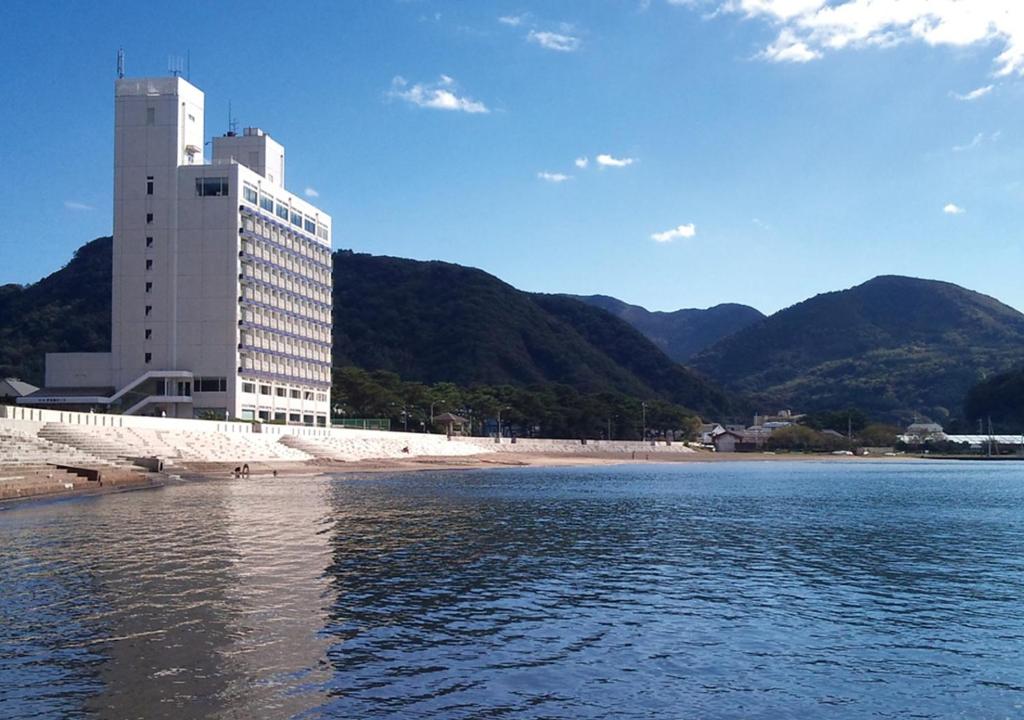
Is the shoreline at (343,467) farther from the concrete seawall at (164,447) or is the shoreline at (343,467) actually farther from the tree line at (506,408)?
the tree line at (506,408)

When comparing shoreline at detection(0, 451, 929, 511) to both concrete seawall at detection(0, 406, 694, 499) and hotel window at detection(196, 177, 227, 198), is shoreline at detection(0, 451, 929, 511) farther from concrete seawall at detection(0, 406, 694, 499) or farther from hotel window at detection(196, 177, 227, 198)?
hotel window at detection(196, 177, 227, 198)

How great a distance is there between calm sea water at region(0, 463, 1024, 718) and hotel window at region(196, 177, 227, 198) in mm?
72384

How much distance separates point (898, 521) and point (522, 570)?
23691 mm

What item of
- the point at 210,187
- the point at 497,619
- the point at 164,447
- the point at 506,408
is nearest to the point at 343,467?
the point at 164,447

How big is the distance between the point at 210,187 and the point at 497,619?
94.9m

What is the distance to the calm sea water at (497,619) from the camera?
41.9 ft

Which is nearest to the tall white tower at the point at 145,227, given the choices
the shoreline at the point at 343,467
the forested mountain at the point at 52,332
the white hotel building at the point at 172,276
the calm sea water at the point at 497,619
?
the white hotel building at the point at 172,276

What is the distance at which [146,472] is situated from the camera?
58.8 meters

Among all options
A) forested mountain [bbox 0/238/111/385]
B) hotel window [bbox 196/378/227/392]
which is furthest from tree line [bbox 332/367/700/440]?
forested mountain [bbox 0/238/111/385]

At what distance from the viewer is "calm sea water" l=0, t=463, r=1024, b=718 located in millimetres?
12773

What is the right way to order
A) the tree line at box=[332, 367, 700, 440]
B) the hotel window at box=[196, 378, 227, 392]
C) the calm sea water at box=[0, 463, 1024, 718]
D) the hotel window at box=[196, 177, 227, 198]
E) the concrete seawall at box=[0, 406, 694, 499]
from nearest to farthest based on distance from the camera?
the calm sea water at box=[0, 463, 1024, 718] → the concrete seawall at box=[0, 406, 694, 499] → the hotel window at box=[196, 378, 227, 392] → the hotel window at box=[196, 177, 227, 198] → the tree line at box=[332, 367, 700, 440]

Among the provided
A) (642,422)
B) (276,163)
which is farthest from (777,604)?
(642,422)

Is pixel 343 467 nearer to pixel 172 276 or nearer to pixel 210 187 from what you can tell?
pixel 172 276

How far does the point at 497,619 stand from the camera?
1797 centimetres
